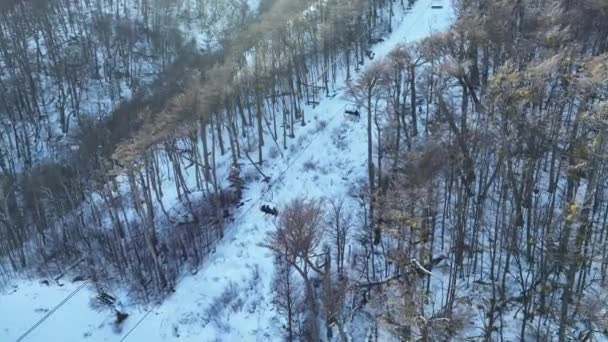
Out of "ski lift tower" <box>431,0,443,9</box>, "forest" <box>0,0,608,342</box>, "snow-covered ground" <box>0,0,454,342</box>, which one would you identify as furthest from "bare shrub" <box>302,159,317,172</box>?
"ski lift tower" <box>431,0,443,9</box>

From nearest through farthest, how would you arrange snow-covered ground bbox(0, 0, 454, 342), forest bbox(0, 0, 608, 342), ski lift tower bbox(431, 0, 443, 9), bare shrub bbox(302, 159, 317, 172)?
forest bbox(0, 0, 608, 342) < snow-covered ground bbox(0, 0, 454, 342) < bare shrub bbox(302, 159, 317, 172) < ski lift tower bbox(431, 0, 443, 9)

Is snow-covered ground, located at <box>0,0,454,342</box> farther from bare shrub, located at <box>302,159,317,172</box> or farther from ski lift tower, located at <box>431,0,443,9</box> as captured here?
ski lift tower, located at <box>431,0,443,9</box>

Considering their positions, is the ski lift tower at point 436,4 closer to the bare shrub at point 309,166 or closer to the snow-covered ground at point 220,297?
the snow-covered ground at point 220,297

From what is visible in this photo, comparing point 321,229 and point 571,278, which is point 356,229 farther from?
point 571,278

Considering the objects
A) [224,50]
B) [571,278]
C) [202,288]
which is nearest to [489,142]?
[571,278]

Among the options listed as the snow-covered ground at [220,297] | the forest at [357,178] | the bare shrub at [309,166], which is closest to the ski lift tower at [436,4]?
the forest at [357,178]

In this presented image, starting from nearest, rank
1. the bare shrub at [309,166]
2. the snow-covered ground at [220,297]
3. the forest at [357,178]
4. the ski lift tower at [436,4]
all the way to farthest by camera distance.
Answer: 1. the forest at [357,178]
2. the snow-covered ground at [220,297]
3. the bare shrub at [309,166]
4. the ski lift tower at [436,4]

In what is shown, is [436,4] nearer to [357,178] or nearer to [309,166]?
[309,166]
